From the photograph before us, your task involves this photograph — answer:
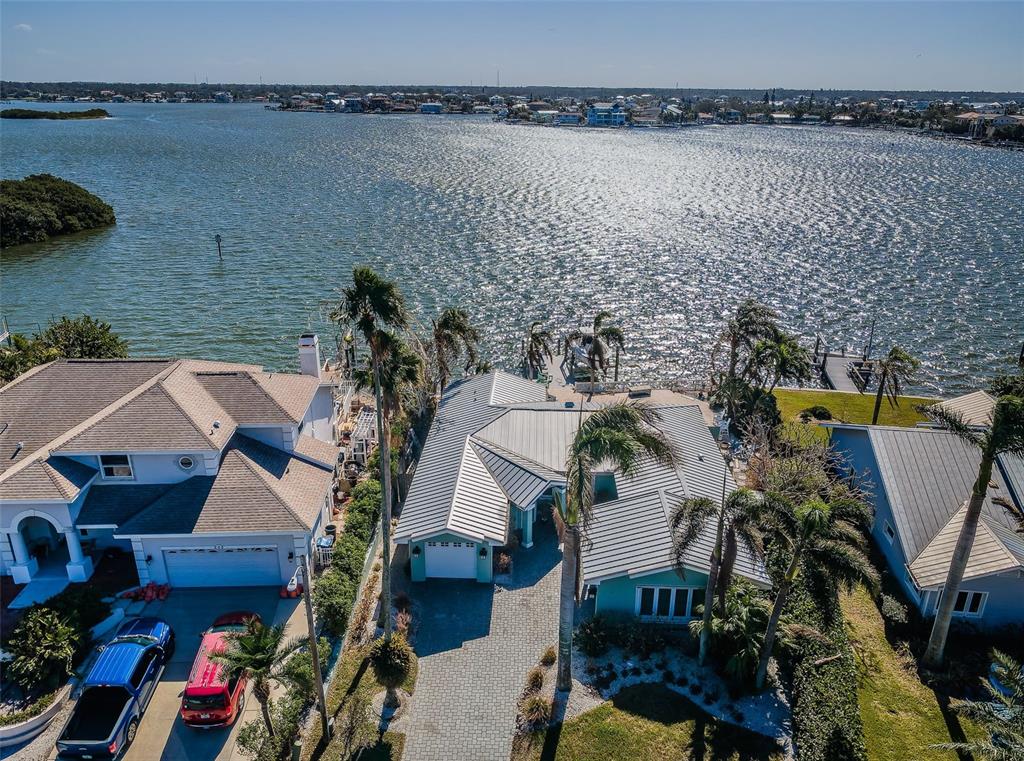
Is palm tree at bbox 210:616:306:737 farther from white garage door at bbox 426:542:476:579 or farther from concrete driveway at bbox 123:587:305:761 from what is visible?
white garage door at bbox 426:542:476:579

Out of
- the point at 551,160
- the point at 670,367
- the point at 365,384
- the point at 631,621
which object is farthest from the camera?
the point at 551,160

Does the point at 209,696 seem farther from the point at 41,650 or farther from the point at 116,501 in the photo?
the point at 116,501

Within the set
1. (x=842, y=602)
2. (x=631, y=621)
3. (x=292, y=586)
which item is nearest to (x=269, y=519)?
(x=292, y=586)

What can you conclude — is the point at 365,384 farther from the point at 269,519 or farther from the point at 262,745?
the point at 262,745

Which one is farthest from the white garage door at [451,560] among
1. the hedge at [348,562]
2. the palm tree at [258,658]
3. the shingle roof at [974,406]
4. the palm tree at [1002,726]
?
the shingle roof at [974,406]

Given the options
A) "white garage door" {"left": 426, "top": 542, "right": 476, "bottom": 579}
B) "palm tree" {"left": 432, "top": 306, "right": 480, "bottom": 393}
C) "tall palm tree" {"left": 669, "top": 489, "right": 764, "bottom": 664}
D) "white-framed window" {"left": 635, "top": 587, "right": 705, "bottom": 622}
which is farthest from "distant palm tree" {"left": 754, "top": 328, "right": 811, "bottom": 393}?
"white garage door" {"left": 426, "top": 542, "right": 476, "bottom": 579}
